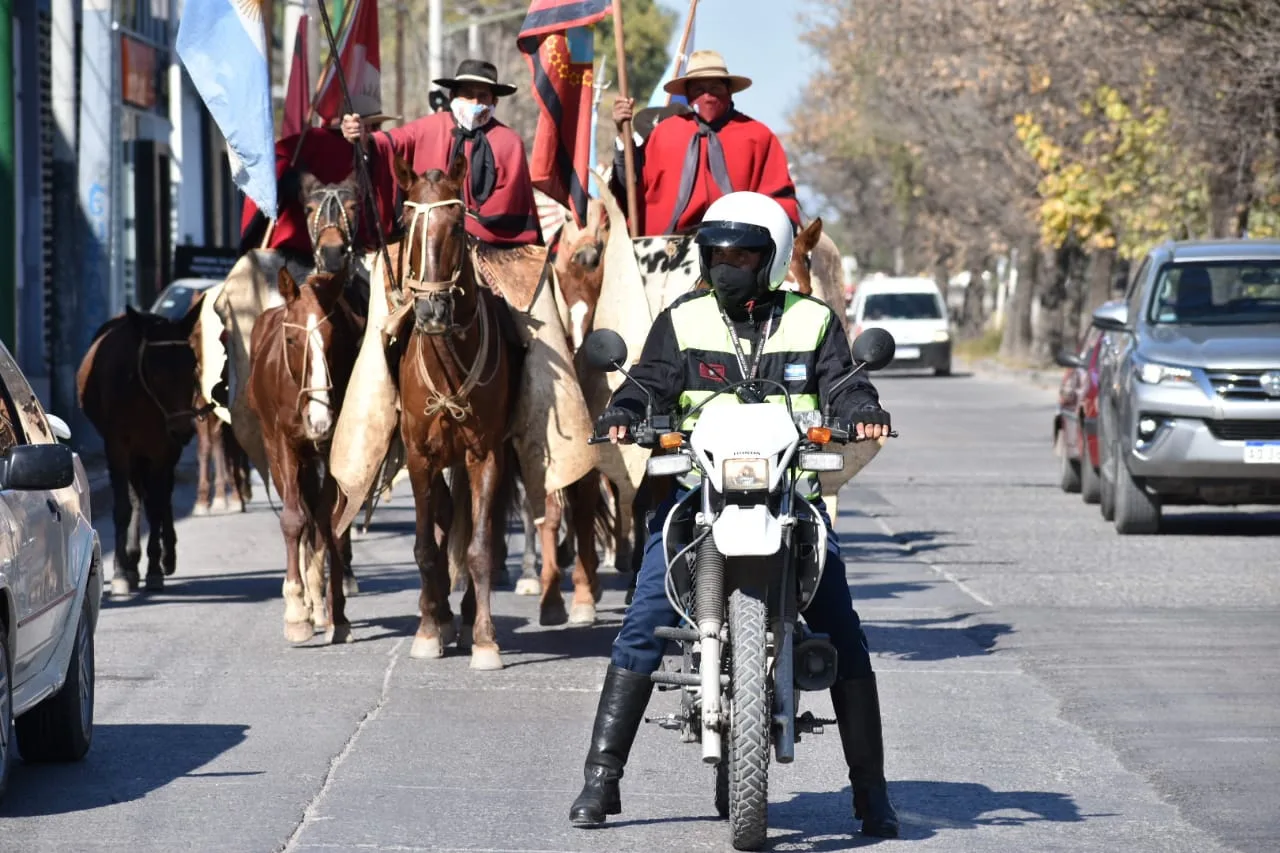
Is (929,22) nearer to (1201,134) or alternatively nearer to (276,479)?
(1201,134)

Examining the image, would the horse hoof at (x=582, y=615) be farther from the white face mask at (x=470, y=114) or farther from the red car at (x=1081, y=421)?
the red car at (x=1081, y=421)

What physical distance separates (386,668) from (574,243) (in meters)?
4.18

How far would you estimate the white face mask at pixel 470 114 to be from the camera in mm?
12719

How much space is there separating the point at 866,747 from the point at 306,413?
17.8 ft

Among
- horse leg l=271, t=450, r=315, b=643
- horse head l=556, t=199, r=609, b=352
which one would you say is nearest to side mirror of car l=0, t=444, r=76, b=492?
horse leg l=271, t=450, r=315, b=643

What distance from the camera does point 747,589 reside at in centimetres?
692

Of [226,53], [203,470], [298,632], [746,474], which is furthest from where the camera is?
[203,470]

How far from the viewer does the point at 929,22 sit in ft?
159

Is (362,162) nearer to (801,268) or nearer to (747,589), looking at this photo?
(801,268)

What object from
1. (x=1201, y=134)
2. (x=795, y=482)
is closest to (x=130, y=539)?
(x=795, y=482)

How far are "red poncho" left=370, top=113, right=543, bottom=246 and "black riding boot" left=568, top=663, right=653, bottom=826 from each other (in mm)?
5759

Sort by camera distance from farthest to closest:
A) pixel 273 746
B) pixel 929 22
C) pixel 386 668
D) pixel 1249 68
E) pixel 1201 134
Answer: pixel 929 22
pixel 1201 134
pixel 1249 68
pixel 386 668
pixel 273 746

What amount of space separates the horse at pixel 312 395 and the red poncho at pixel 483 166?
0.45 m

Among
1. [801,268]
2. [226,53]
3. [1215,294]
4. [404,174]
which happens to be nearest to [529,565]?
[226,53]
